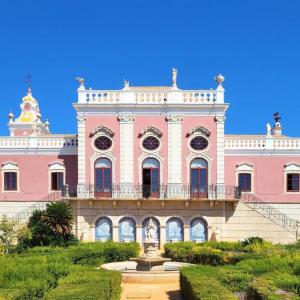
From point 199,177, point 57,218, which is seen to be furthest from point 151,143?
point 57,218

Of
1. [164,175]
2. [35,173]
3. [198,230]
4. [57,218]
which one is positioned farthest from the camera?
[35,173]

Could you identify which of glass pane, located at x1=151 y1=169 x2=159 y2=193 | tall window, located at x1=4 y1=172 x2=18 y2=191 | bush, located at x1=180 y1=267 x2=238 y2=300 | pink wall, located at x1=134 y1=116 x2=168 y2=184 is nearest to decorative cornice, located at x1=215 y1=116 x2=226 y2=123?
pink wall, located at x1=134 y1=116 x2=168 y2=184

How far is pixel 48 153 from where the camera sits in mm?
32344

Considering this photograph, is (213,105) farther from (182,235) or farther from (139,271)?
(139,271)

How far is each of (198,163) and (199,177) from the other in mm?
893

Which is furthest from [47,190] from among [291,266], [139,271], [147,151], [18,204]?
[291,266]

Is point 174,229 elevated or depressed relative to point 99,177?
depressed

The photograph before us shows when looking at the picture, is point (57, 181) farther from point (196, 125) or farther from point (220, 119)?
point (220, 119)

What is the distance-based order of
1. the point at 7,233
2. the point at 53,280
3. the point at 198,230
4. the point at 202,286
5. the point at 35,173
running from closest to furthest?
1. the point at 202,286
2. the point at 53,280
3. the point at 7,233
4. the point at 198,230
5. the point at 35,173

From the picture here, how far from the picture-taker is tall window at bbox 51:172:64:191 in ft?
105

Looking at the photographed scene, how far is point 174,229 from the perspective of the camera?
3025cm

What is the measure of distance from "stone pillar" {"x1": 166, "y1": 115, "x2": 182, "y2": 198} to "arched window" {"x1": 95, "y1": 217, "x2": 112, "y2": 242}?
14.6 ft

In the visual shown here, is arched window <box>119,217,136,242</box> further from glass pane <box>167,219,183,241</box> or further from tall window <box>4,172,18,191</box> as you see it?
tall window <box>4,172,18,191</box>

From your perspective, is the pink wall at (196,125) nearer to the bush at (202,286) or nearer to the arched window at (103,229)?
the arched window at (103,229)
